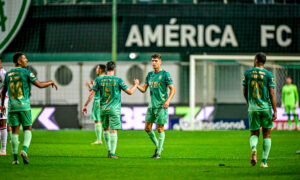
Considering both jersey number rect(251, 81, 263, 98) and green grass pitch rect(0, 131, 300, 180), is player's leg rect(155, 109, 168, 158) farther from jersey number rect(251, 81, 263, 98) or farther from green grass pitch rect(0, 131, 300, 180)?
jersey number rect(251, 81, 263, 98)

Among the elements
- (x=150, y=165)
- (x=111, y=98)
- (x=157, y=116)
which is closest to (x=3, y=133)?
(x=111, y=98)

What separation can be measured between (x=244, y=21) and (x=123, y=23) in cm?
615

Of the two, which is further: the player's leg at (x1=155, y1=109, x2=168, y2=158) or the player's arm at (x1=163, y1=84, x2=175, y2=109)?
the player's leg at (x1=155, y1=109, x2=168, y2=158)

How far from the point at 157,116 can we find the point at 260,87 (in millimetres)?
3154

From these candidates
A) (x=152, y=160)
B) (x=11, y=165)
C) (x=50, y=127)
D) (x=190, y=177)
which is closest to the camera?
(x=190, y=177)

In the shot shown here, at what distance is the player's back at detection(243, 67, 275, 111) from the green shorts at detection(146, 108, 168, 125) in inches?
112

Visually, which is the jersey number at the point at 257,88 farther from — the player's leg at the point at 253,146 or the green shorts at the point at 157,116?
the green shorts at the point at 157,116

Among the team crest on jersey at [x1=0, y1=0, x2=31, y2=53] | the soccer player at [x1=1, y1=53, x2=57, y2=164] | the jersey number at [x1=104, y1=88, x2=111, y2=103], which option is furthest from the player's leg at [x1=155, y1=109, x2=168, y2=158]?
the team crest on jersey at [x1=0, y1=0, x2=31, y2=53]

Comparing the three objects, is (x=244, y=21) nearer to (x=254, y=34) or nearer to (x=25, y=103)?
(x=254, y=34)

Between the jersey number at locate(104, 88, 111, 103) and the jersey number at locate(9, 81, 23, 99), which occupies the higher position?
the jersey number at locate(9, 81, 23, 99)

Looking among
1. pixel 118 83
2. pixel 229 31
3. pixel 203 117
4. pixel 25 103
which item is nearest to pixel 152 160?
pixel 118 83

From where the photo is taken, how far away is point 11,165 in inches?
441

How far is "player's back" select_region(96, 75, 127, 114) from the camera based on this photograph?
12.8 metres

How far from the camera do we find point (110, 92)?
12828mm
